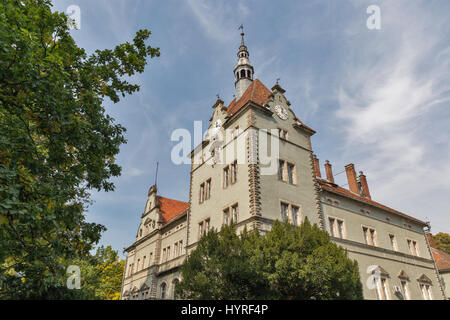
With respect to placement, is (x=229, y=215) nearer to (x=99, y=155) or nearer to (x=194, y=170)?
(x=194, y=170)

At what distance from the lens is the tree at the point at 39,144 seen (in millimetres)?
6797

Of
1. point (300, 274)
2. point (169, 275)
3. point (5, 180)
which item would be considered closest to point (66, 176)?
point (5, 180)

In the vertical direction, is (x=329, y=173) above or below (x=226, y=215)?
above

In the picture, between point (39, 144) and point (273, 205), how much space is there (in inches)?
564

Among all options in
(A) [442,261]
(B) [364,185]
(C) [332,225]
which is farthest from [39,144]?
(A) [442,261]

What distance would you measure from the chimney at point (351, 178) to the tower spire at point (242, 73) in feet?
51.7

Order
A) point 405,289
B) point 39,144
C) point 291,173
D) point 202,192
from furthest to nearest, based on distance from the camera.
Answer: point 405,289 < point 202,192 < point 291,173 < point 39,144

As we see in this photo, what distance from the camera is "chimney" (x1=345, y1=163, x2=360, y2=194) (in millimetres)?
33384

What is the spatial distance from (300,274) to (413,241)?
2533 centimetres

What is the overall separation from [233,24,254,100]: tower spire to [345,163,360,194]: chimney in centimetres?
1576

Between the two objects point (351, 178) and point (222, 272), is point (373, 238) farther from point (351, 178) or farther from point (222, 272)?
point (222, 272)

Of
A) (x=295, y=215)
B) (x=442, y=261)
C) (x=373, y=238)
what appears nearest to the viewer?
(x=295, y=215)

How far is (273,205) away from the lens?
1991 cm

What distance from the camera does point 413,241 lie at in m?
32.2
